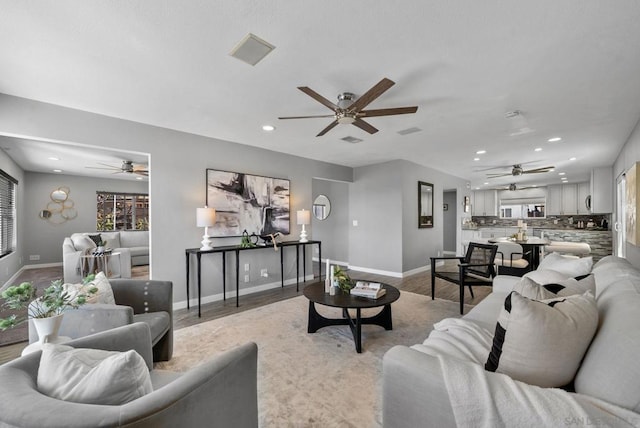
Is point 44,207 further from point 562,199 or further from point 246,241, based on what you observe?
point 562,199

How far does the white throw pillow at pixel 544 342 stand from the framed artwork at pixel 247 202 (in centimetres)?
376

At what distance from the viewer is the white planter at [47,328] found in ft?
4.56

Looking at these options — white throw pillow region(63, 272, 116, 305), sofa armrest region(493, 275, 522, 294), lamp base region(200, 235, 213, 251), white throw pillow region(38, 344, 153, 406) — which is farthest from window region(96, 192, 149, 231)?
sofa armrest region(493, 275, 522, 294)

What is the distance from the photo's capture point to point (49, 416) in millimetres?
692

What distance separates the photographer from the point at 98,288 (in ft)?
6.54

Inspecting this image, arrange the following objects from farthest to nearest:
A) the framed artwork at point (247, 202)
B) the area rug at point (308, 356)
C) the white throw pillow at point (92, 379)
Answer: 1. the framed artwork at point (247, 202)
2. the area rug at point (308, 356)
3. the white throw pillow at point (92, 379)

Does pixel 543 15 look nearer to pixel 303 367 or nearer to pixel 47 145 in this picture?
pixel 303 367

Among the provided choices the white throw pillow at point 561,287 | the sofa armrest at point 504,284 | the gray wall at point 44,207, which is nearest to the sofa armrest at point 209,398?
the white throw pillow at point 561,287

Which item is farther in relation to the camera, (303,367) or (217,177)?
(217,177)

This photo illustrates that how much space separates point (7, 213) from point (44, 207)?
5.95 ft

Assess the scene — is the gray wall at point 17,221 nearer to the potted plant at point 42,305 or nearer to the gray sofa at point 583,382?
the potted plant at point 42,305

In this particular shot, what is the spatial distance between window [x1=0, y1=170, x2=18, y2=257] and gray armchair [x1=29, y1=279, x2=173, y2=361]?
4.56 meters

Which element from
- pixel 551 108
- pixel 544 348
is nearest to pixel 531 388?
pixel 544 348

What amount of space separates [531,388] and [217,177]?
4.02 m
